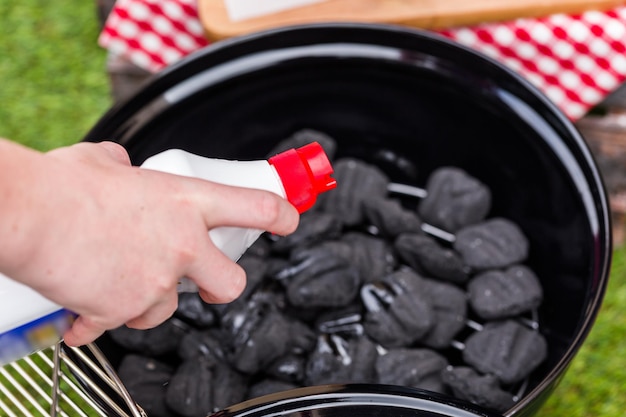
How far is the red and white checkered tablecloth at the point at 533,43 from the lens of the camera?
1292 mm

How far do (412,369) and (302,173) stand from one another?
1.50 ft

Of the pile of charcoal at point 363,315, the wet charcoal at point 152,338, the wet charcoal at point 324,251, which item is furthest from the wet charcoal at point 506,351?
the wet charcoal at point 152,338

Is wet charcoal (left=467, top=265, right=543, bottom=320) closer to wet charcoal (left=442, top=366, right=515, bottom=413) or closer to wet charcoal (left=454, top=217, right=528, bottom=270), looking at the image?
wet charcoal (left=454, top=217, right=528, bottom=270)

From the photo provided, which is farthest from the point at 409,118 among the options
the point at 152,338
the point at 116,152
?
the point at 116,152

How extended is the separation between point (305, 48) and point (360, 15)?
0.24 metres

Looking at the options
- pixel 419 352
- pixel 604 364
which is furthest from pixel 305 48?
pixel 604 364

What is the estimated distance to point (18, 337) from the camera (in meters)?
0.62

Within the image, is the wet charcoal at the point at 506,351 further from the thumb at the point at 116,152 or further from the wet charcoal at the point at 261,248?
the thumb at the point at 116,152

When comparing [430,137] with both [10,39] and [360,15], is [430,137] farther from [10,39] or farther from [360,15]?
[10,39]

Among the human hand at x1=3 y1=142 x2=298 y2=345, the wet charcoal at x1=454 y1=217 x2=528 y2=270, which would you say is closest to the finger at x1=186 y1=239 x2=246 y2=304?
the human hand at x1=3 y1=142 x2=298 y2=345

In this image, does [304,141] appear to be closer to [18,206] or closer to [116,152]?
[116,152]

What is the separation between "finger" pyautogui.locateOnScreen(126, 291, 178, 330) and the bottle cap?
0.52 ft

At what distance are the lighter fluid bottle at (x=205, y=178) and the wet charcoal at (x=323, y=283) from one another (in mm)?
398

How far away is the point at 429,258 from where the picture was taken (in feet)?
3.71
